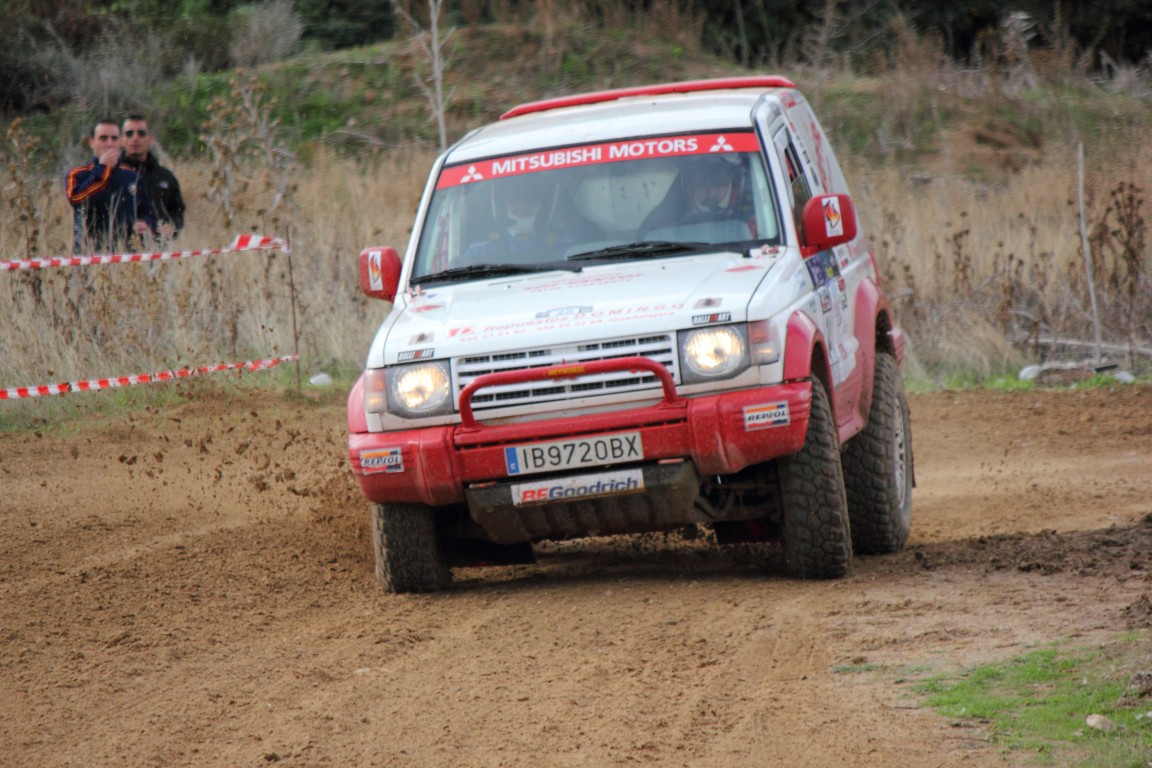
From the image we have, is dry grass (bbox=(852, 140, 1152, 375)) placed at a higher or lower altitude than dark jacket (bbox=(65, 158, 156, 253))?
lower

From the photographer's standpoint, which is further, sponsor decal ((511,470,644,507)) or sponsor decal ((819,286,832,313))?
A: sponsor decal ((819,286,832,313))

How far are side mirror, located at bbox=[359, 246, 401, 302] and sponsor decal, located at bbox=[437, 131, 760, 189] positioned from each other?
546mm

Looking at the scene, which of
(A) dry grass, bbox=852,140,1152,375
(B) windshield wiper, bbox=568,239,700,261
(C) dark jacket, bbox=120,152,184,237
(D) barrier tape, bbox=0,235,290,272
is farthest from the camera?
(A) dry grass, bbox=852,140,1152,375

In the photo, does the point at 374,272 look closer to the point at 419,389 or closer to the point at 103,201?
the point at 419,389

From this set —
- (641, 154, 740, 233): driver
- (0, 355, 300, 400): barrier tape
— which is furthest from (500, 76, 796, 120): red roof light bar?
(0, 355, 300, 400): barrier tape

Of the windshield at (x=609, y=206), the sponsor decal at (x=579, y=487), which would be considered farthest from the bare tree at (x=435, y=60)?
the sponsor decal at (x=579, y=487)

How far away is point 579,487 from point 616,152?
1.87 meters

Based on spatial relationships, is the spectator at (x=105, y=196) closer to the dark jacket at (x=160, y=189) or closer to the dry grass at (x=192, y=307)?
the dark jacket at (x=160, y=189)

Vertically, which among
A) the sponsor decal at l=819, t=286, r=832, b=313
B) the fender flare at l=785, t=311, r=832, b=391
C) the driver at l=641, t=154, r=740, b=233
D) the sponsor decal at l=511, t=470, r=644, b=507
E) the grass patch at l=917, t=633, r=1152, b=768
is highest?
the driver at l=641, t=154, r=740, b=233

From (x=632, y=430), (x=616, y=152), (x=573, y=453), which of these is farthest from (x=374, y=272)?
(x=632, y=430)

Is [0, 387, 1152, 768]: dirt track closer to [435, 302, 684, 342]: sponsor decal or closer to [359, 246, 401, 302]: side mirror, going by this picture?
[435, 302, 684, 342]: sponsor decal

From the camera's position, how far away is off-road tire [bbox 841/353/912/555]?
7.46m

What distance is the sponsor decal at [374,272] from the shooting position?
24.2 ft

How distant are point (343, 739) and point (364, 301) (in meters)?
10.4
